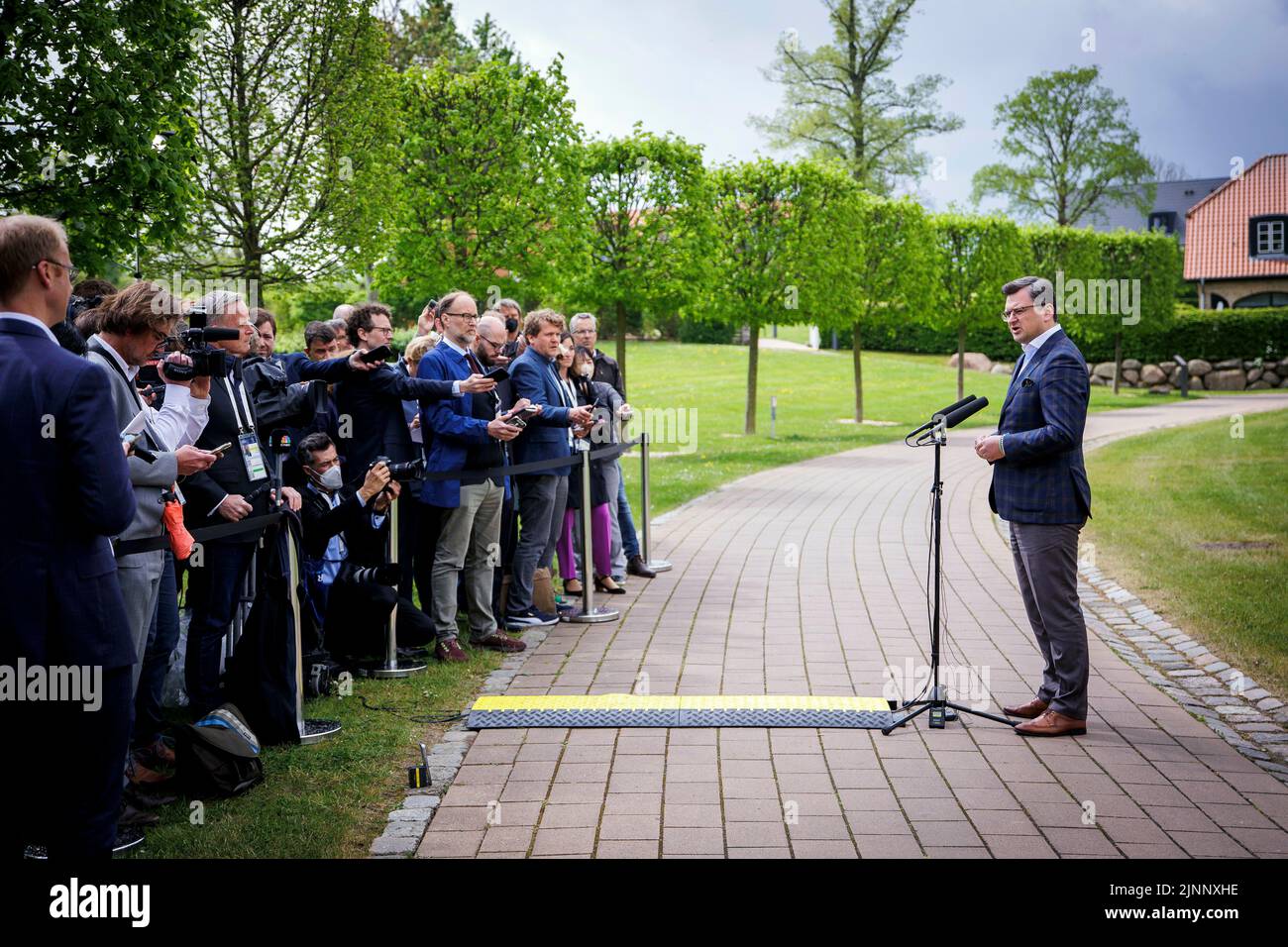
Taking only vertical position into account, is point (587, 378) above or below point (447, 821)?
above

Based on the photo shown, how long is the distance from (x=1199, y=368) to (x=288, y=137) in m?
42.5

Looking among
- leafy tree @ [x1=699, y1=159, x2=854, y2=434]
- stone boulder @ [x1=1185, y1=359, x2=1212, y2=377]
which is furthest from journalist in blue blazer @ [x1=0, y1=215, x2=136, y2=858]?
stone boulder @ [x1=1185, y1=359, x2=1212, y2=377]

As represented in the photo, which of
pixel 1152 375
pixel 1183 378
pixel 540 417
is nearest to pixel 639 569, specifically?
pixel 540 417

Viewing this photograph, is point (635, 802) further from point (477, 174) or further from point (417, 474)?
point (477, 174)

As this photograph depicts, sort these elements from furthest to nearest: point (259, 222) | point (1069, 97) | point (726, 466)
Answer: point (1069, 97), point (726, 466), point (259, 222)

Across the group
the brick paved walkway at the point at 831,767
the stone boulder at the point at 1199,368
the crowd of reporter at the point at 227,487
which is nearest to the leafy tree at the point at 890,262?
the stone boulder at the point at 1199,368

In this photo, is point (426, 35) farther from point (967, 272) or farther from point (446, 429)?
point (446, 429)

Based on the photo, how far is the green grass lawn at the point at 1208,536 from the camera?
8422 mm

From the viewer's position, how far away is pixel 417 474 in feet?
24.4

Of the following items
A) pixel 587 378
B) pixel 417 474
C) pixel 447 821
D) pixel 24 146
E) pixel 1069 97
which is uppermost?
pixel 1069 97

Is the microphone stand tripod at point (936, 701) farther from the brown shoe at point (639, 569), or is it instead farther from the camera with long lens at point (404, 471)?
the brown shoe at point (639, 569)

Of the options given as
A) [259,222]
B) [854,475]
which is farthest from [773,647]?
[854,475]

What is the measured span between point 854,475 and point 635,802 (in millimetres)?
15565
